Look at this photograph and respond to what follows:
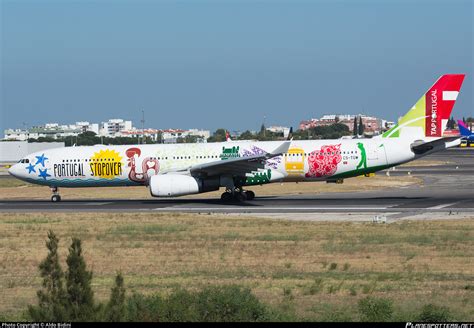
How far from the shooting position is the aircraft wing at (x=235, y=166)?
4038cm

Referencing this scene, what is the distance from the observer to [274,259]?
2381 cm

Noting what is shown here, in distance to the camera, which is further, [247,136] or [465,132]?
[247,136]

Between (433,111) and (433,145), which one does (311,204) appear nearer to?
(433,145)

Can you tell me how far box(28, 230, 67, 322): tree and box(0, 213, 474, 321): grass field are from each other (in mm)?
4557

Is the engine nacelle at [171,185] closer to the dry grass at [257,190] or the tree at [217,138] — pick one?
the dry grass at [257,190]

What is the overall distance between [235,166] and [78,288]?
29.1m

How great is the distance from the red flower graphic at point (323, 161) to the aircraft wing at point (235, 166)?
1557 mm

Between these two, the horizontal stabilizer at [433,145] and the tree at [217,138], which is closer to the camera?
the horizontal stabilizer at [433,145]

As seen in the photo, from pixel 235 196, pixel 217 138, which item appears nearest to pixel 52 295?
pixel 235 196

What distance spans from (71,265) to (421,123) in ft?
111

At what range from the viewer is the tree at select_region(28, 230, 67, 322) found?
39.4 feet

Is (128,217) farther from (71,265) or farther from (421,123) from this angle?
(71,265)

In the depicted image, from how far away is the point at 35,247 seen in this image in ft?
88.4

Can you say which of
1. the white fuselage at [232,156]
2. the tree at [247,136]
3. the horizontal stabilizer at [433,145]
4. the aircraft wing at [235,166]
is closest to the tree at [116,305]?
the aircraft wing at [235,166]
